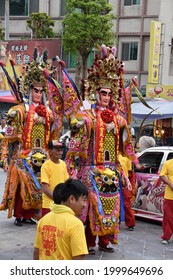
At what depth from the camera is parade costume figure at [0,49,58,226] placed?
7391 millimetres

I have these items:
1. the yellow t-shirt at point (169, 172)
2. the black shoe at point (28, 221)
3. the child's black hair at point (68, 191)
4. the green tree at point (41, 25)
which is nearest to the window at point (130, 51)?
the green tree at point (41, 25)

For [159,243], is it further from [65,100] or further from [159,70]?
[159,70]

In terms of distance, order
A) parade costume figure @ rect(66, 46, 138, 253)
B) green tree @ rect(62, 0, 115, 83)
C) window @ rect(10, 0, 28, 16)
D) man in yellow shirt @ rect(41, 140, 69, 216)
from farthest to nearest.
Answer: window @ rect(10, 0, 28, 16)
green tree @ rect(62, 0, 115, 83)
parade costume figure @ rect(66, 46, 138, 253)
man in yellow shirt @ rect(41, 140, 69, 216)

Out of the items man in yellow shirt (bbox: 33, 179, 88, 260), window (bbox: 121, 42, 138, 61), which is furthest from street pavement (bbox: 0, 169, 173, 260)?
window (bbox: 121, 42, 138, 61)

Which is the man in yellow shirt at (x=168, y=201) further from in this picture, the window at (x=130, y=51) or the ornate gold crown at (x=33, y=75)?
the window at (x=130, y=51)

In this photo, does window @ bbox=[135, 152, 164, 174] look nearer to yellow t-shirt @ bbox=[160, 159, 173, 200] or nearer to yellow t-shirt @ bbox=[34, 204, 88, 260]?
yellow t-shirt @ bbox=[160, 159, 173, 200]

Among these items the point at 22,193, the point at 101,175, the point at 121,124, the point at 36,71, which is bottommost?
the point at 22,193

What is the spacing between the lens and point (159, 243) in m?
6.93

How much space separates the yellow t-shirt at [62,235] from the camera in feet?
10.1

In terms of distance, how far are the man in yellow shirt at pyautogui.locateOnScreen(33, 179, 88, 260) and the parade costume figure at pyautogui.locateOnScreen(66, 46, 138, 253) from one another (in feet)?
7.96

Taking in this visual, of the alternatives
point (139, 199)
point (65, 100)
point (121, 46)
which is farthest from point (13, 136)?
point (121, 46)

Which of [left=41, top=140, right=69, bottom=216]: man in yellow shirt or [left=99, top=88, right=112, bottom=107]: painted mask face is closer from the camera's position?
[left=41, top=140, right=69, bottom=216]: man in yellow shirt
